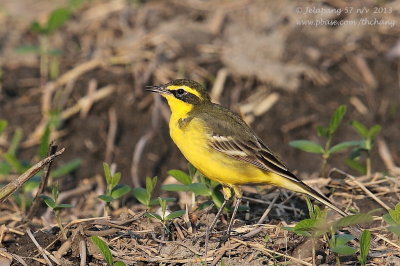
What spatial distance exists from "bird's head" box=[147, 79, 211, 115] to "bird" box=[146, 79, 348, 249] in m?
0.10

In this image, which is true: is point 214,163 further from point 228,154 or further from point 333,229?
point 333,229

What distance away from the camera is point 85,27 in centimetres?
1241

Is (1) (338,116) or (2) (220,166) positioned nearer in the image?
(2) (220,166)

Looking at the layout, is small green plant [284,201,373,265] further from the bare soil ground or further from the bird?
the bare soil ground

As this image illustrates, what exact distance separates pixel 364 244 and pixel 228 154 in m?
1.71

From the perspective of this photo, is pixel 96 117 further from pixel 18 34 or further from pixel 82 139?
pixel 18 34

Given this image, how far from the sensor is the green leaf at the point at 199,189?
6.73m

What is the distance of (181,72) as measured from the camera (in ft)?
36.4

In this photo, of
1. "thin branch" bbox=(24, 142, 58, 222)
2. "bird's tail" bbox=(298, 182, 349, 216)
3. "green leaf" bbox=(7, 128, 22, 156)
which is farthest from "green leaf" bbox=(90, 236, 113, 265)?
"green leaf" bbox=(7, 128, 22, 156)

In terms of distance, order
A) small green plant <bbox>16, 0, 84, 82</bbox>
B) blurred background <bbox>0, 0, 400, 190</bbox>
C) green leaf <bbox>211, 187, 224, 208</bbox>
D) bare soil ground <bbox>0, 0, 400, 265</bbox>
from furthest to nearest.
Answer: small green plant <bbox>16, 0, 84, 82</bbox>, blurred background <bbox>0, 0, 400, 190</bbox>, bare soil ground <bbox>0, 0, 400, 265</bbox>, green leaf <bbox>211, 187, 224, 208</bbox>

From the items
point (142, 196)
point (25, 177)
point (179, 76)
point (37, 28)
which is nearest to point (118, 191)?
point (142, 196)

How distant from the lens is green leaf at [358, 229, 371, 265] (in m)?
5.49

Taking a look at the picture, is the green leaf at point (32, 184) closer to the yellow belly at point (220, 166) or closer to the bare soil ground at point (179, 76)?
the bare soil ground at point (179, 76)

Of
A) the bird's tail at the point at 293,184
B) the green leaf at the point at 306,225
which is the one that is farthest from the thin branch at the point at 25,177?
the green leaf at the point at 306,225
